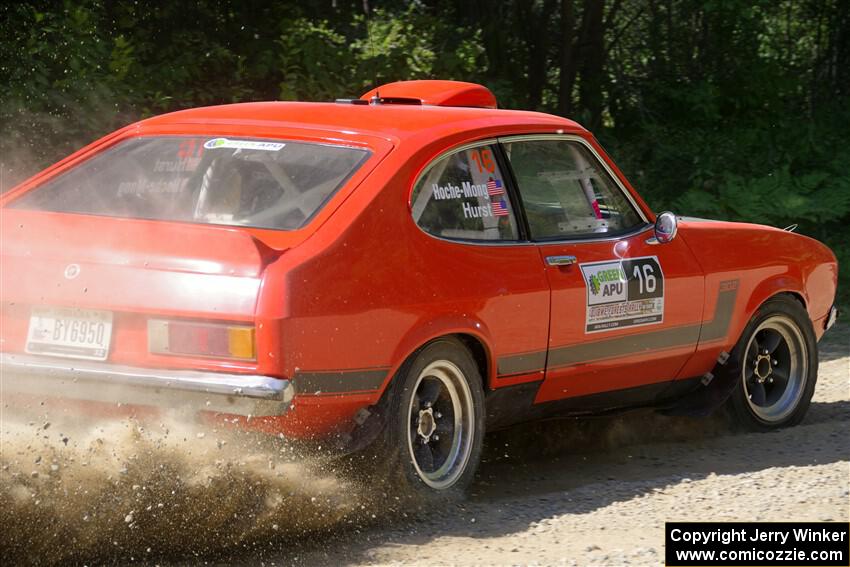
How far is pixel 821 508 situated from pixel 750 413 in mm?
1746

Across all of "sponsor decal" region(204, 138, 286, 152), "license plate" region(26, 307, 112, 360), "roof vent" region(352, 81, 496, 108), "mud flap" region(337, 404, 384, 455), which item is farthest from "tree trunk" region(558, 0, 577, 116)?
"license plate" region(26, 307, 112, 360)

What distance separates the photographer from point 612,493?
18.2 feet

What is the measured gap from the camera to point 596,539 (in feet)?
15.8

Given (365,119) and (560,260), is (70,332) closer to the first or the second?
(365,119)

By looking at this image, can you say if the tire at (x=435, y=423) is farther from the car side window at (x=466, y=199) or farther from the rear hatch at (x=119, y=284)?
the rear hatch at (x=119, y=284)

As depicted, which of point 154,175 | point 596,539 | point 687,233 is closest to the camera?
point 596,539

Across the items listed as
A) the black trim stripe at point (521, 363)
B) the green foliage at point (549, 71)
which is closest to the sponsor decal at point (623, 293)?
the black trim stripe at point (521, 363)

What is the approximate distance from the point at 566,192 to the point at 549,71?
8.11 meters

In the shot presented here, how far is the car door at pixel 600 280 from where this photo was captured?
572 centimetres

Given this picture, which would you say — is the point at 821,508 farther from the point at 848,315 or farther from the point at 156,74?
the point at 156,74

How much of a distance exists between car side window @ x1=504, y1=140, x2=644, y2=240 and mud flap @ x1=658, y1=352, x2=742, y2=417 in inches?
36.6

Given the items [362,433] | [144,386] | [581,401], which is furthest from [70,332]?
[581,401]

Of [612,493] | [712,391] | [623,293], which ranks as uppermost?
[623,293]

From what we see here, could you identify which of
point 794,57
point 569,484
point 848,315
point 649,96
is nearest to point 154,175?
point 569,484
